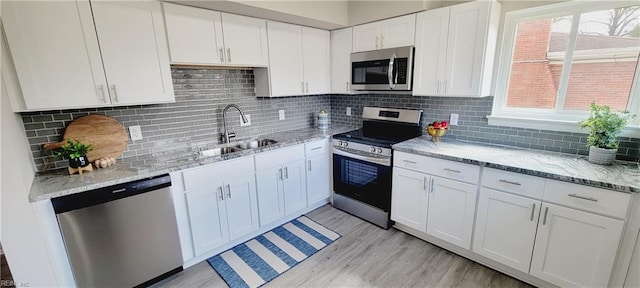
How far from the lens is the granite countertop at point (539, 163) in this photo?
5.26 feet

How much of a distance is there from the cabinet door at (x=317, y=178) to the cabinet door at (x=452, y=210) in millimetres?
1243

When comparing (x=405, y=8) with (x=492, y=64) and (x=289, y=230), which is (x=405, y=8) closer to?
(x=492, y=64)

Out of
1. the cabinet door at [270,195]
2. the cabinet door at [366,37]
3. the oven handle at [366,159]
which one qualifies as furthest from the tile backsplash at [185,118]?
the cabinet door at [366,37]

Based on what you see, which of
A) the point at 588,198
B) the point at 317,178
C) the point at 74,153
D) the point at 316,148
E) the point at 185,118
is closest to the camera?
the point at 588,198

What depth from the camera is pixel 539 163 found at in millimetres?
1920

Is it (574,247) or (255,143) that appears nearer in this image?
(574,247)

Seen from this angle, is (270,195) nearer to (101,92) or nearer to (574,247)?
(101,92)

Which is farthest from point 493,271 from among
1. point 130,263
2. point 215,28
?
point 215,28

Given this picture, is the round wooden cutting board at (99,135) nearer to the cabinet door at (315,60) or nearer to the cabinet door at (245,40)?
the cabinet door at (245,40)

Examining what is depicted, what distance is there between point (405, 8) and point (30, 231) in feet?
10.3

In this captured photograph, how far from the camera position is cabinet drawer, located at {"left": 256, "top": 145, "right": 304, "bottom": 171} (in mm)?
2537

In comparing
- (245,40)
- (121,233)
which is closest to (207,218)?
(121,233)

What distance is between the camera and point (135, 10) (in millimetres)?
1924

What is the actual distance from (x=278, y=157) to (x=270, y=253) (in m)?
0.90
